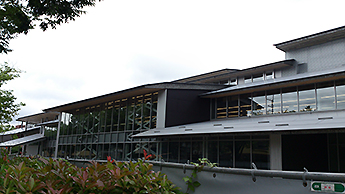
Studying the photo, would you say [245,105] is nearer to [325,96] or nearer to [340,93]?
[325,96]

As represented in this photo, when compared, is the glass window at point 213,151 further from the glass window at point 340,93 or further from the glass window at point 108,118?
the glass window at point 108,118

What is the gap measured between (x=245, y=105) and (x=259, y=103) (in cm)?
91

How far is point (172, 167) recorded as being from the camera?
389 centimetres

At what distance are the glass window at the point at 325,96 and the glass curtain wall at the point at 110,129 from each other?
903 centimetres

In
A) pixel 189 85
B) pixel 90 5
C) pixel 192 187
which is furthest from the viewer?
pixel 189 85

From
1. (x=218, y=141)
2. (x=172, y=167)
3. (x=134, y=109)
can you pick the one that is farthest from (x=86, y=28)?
(x=134, y=109)

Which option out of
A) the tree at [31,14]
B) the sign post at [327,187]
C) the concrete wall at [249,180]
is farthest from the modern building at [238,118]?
the sign post at [327,187]

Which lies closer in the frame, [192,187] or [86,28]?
[192,187]

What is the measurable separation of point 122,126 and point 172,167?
58.8 feet

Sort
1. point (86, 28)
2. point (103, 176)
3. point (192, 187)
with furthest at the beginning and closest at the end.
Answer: point (86, 28) < point (192, 187) < point (103, 176)

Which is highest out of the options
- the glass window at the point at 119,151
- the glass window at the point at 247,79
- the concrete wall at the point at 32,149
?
the glass window at the point at 247,79

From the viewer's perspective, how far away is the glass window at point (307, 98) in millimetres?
14961

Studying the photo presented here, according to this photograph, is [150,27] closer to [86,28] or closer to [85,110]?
[86,28]

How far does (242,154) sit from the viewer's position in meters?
15.0
